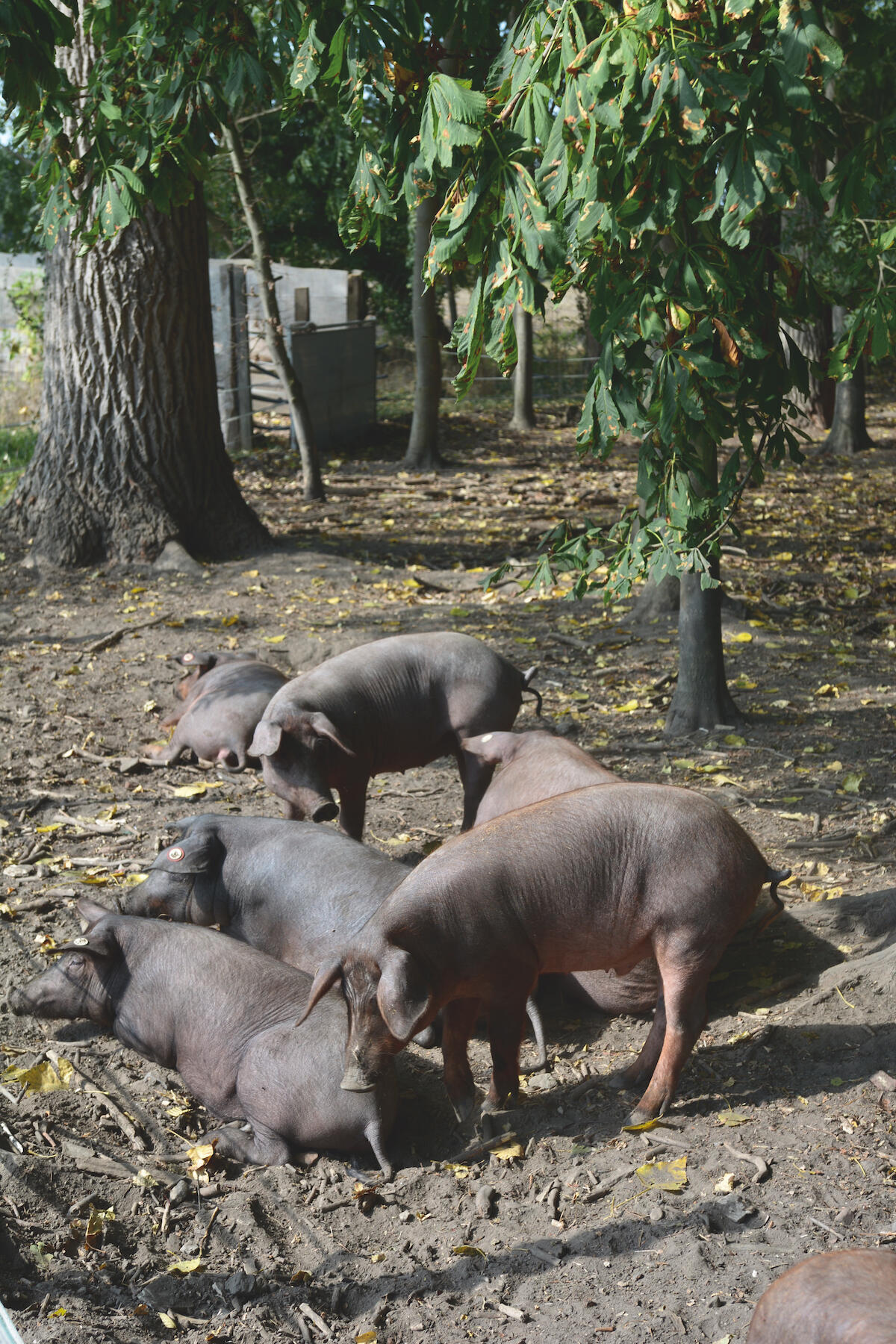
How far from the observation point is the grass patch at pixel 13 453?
12.1 metres

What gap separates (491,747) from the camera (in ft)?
17.1

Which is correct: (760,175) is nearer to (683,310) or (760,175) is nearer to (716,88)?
(716,88)

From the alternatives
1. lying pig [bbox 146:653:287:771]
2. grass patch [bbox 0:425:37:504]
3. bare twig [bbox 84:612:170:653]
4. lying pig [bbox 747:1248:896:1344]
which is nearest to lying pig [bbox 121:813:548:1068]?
lying pig [bbox 146:653:287:771]

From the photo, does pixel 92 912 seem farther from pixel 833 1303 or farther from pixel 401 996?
pixel 833 1303

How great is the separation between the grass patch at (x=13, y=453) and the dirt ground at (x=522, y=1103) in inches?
162

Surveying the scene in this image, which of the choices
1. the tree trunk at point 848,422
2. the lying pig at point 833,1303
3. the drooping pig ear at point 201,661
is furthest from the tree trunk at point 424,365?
the lying pig at point 833,1303

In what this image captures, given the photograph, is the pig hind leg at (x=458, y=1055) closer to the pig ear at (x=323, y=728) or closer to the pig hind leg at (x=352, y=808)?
the pig ear at (x=323, y=728)

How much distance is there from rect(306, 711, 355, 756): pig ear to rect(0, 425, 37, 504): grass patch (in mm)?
7283

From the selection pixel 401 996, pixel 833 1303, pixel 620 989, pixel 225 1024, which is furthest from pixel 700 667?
pixel 833 1303

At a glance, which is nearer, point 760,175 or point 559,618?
point 760,175

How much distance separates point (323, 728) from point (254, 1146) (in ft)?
6.19

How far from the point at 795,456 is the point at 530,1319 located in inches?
123

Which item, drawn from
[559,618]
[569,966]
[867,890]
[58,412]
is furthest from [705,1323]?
[58,412]

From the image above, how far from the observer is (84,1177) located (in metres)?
3.59
